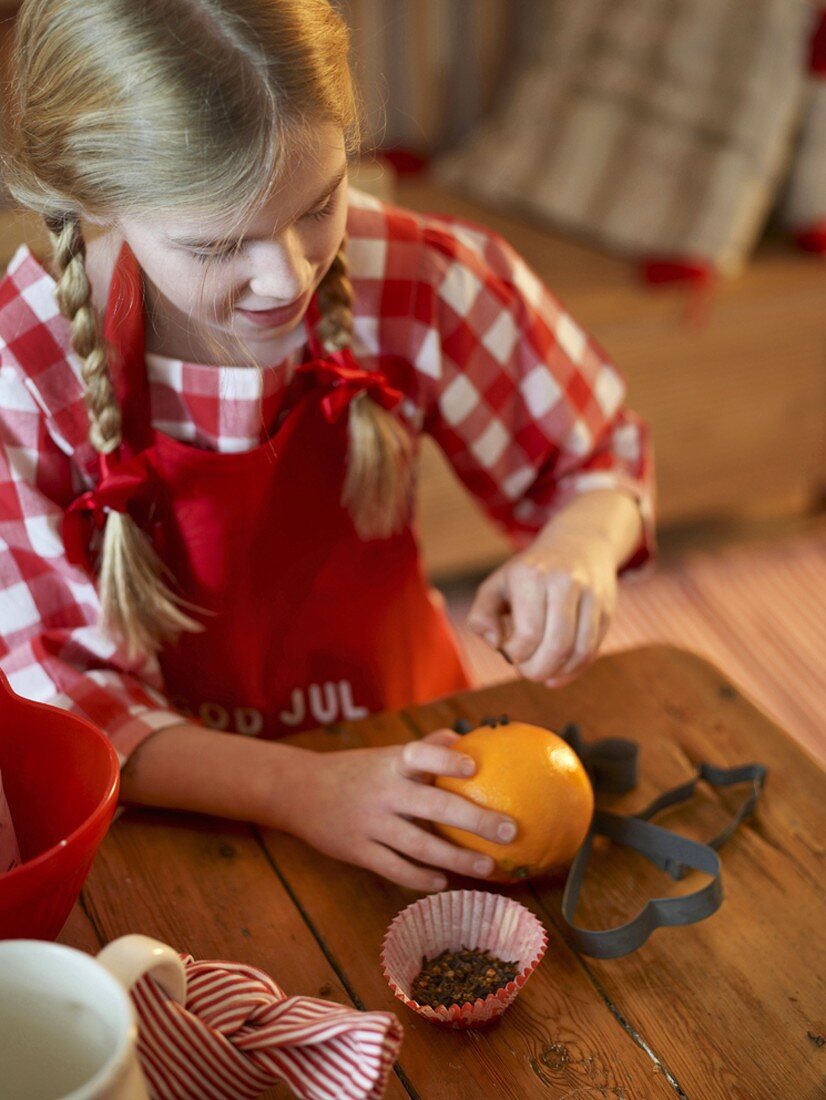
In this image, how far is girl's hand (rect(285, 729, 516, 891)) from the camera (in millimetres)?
803

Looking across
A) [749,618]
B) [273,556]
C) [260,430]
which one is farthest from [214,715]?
[749,618]

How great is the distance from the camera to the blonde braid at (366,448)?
99 centimetres

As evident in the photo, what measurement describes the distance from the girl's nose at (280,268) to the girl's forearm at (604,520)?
33 cm

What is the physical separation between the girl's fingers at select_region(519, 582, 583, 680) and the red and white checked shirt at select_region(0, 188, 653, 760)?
21 cm

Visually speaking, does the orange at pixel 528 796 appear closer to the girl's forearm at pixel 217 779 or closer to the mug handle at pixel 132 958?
the girl's forearm at pixel 217 779

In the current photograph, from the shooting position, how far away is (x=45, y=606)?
92 centimetres

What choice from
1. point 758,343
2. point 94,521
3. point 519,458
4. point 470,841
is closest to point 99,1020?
point 470,841

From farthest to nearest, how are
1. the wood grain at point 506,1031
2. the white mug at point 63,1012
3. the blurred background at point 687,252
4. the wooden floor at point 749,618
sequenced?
the blurred background at point 687,252 < the wooden floor at point 749,618 < the wood grain at point 506,1031 < the white mug at point 63,1012

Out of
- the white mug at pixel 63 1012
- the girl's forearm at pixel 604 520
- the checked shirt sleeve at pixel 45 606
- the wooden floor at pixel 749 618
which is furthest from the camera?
the wooden floor at pixel 749 618

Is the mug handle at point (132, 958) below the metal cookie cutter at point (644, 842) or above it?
above

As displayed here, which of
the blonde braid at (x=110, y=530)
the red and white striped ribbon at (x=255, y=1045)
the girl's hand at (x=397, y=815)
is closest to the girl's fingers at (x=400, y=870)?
the girl's hand at (x=397, y=815)

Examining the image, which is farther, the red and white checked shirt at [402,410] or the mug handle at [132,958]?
the red and white checked shirt at [402,410]

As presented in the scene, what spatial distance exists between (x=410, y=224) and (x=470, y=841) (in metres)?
0.52

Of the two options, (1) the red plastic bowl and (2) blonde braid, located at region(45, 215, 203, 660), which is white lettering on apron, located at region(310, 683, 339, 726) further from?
(1) the red plastic bowl
